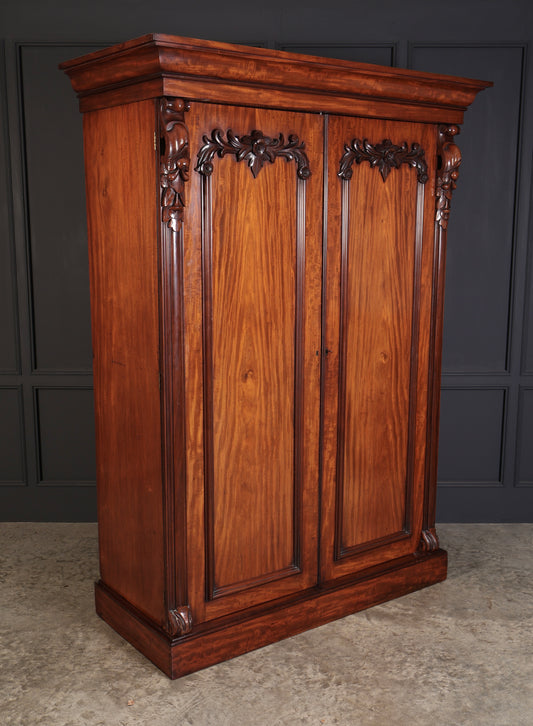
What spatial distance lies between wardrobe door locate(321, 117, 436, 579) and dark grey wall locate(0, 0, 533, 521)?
92cm

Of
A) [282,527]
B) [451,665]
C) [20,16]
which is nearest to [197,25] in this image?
[20,16]

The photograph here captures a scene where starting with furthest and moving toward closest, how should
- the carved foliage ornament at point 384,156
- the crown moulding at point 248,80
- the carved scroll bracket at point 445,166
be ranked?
the carved scroll bracket at point 445,166, the carved foliage ornament at point 384,156, the crown moulding at point 248,80

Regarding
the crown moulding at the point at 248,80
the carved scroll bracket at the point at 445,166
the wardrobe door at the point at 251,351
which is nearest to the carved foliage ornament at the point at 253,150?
the wardrobe door at the point at 251,351

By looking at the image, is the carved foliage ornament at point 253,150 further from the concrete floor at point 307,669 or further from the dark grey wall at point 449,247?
the concrete floor at point 307,669

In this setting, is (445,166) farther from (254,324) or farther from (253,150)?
(254,324)

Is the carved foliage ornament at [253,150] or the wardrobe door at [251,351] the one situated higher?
the carved foliage ornament at [253,150]

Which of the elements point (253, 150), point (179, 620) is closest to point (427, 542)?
point (179, 620)

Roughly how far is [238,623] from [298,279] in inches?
55.4

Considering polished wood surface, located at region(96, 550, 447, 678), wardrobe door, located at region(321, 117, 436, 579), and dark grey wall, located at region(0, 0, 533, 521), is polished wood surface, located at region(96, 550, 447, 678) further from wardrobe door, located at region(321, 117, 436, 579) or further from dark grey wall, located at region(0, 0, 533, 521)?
dark grey wall, located at region(0, 0, 533, 521)

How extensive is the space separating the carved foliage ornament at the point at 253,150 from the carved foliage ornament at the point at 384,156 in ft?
0.70

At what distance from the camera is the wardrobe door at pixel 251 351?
8.72 feet

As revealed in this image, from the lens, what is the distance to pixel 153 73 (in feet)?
8.00

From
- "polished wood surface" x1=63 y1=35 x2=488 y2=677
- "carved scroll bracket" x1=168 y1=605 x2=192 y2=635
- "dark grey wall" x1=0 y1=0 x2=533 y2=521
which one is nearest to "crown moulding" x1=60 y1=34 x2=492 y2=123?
"polished wood surface" x1=63 y1=35 x2=488 y2=677

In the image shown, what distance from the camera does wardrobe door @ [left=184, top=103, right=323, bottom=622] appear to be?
2.66 meters
